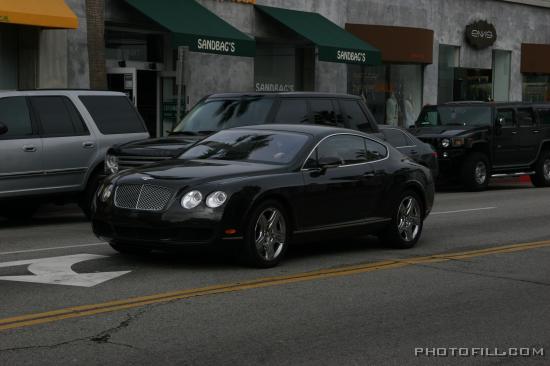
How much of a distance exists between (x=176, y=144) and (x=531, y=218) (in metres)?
6.04

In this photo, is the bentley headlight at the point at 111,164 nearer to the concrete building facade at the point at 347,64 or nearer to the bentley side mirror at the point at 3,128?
the bentley side mirror at the point at 3,128

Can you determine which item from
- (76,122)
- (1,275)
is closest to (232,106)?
(76,122)

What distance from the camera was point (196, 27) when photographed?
23250 millimetres

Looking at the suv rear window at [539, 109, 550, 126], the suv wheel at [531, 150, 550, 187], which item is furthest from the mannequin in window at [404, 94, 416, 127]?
the suv wheel at [531, 150, 550, 187]

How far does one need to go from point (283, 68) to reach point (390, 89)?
16.2 feet

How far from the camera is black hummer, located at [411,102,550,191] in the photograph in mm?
22016

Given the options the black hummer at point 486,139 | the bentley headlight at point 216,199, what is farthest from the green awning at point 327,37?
the bentley headlight at point 216,199

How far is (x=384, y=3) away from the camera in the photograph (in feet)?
105

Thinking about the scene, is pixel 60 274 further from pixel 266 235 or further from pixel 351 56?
pixel 351 56

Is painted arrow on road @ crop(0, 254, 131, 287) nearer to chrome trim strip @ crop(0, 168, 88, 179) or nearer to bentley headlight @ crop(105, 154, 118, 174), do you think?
chrome trim strip @ crop(0, 168, 88, 179)

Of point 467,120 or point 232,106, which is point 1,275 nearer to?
point 232,106

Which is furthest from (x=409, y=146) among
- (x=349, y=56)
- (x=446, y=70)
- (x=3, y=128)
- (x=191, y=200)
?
(x=446, y=70)

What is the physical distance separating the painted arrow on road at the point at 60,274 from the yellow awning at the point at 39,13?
9.88 meters

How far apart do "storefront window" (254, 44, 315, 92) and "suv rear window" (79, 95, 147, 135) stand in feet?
42.7
